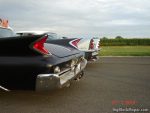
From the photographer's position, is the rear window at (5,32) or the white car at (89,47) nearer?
the rear window at (5,32)

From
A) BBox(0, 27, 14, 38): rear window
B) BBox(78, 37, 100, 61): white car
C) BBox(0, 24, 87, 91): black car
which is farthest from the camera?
BBox(78, 37, 100, 61): white car

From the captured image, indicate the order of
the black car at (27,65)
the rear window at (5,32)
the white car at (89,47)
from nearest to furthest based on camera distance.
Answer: the black car at (27,65) → the rear window at (5,32) → the white car at (89,47)

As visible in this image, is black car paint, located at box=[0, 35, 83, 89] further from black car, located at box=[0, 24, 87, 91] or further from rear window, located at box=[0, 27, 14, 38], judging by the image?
rear window, located at box=[0, 27, 14, 38]

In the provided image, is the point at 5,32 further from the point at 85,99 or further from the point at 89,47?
the point at 89,47

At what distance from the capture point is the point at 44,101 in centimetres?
429

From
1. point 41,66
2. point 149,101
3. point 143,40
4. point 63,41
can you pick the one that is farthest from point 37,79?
point 143,40

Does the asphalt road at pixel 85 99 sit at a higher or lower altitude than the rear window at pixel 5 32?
lower

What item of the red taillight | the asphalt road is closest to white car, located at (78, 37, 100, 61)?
the asphalt road

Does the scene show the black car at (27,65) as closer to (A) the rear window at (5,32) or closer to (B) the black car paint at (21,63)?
(B) the black car paint at (21,63)

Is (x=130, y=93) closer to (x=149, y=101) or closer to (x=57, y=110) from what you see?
(x=149, y=101)

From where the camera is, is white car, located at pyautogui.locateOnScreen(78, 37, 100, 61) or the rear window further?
white car, located at pyautogui.locateOnScreen(78, 37, 100, 61)

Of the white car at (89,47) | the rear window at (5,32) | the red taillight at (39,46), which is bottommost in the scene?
the white car at (89,47)

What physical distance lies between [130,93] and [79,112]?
1487 millimetres

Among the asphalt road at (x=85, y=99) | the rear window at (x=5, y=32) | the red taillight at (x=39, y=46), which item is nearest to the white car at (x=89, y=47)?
the asphalt road at (x=85, y=99)
